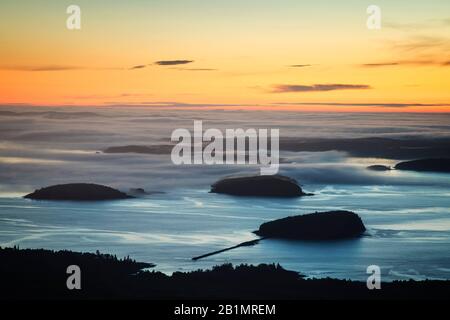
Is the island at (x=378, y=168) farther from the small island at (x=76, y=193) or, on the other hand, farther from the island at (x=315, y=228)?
the island at (x=315, y=228)

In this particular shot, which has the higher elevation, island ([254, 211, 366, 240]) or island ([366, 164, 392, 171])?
island ([366, 164, 392, 171])

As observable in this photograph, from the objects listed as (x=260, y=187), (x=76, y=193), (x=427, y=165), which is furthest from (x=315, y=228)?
(x=427, y=165)

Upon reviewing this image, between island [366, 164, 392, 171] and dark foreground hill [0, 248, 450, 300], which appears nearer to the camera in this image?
dark foreground hill [0, 248, 450, 300]

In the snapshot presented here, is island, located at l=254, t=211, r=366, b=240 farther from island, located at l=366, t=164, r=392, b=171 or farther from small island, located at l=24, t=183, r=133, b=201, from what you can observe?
island, located at l=366, t=164, r=392, b=171

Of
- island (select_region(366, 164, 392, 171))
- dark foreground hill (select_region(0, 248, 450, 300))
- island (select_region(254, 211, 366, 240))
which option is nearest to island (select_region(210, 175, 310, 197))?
island (select_region(254, 211, 366, 240))

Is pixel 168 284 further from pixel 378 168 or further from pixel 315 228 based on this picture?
pixel 378 168
